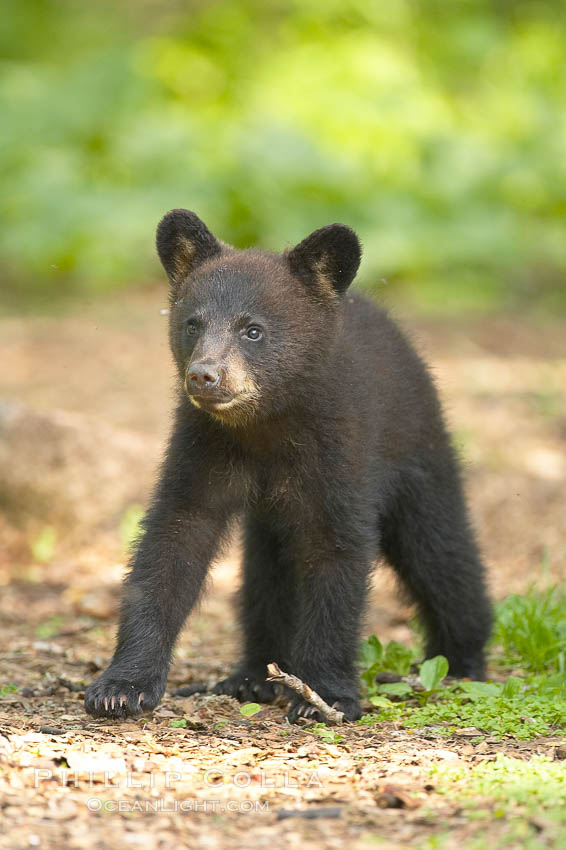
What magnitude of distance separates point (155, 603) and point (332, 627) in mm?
734

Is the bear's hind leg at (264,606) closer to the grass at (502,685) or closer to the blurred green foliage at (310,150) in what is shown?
the grass at (502,685)

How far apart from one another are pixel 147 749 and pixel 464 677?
211 centimetres

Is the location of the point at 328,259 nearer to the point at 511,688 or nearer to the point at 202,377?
the point at 202,377

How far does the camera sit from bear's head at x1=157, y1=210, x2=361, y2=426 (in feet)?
14.9

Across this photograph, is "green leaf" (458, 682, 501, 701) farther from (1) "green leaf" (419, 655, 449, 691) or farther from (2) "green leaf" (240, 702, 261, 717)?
(2) "green leaf" (240, 702, 261, 717)

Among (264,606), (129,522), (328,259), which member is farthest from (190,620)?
(328,259)

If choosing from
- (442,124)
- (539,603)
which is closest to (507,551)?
(539,603)

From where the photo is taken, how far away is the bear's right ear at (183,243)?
503 centimetres

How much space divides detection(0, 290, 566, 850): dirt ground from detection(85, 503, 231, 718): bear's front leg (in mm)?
101

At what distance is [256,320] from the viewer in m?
4.66

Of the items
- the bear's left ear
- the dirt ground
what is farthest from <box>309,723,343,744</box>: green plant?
the bear's left ear

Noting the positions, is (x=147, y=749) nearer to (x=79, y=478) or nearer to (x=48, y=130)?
(x=79, y=478)

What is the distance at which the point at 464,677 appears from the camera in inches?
219

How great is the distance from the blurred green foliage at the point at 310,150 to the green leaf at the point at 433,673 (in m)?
7.78
